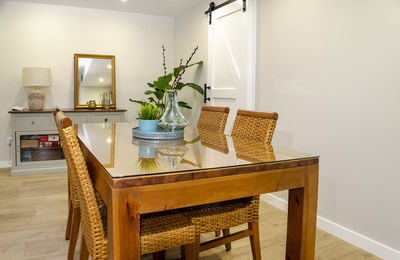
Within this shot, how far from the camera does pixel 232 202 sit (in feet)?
5.76

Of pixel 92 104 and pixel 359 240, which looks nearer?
pixel 359 240

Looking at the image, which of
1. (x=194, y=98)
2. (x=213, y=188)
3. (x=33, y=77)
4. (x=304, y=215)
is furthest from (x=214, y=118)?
(x=33, y=77)

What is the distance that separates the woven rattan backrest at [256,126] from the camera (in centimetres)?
189

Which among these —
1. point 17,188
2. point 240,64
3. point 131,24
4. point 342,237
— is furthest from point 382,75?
point 131,24

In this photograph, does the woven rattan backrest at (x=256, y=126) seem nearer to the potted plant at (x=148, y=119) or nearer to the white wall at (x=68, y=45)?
the potted plant at (x=148, y=119)

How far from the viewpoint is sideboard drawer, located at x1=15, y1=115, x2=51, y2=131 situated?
13.6 feet

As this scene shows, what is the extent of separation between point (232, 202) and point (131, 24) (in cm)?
415

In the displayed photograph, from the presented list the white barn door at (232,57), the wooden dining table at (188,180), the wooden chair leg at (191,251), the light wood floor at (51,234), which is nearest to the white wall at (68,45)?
the white barn door at (232,57)

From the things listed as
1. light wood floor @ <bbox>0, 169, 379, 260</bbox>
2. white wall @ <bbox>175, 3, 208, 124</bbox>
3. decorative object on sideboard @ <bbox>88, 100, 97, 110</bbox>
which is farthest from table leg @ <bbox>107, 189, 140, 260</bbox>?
decorative object on sideboard @ <bbox>88, 100, 97, 110</bbox>

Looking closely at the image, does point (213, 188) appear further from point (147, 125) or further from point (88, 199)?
point (147, 125)

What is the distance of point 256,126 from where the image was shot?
2023 mm

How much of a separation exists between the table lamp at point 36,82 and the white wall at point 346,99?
10.0 feet

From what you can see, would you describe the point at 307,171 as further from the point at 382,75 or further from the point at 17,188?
the point at 17,188

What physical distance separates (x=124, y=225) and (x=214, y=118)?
161cm
